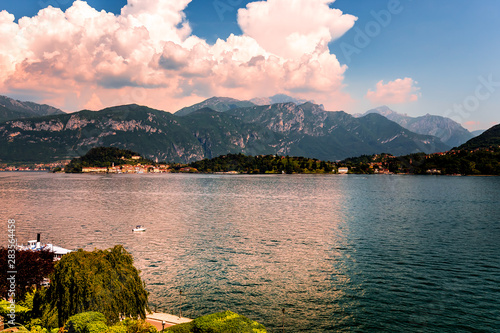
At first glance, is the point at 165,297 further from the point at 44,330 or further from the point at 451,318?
the point at 451,318

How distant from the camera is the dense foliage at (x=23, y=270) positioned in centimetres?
3281

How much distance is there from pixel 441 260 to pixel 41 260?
59623 mm

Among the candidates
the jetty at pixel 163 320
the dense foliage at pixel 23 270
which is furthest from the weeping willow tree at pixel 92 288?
the dense foliage at pixel 23 270

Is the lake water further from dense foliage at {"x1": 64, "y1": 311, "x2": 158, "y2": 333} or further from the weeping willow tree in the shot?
dense foliage at {"x1": 64, "y1": 311, "x2": 158, "y2": 333}

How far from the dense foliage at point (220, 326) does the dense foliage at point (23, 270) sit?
67.3 ft

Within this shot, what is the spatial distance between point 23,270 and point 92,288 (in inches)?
544

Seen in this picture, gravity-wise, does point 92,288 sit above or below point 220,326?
above

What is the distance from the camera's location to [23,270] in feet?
113

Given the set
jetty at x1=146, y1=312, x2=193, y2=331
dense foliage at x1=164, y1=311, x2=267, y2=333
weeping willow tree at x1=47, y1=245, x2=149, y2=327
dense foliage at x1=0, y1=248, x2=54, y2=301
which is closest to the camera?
dense foliage at x1=164, y1=311, x2=267, y2=333

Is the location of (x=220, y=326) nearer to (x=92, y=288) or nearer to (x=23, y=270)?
(x=92, y=288)

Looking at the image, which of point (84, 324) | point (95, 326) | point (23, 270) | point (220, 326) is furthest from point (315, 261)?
point (23, 270)

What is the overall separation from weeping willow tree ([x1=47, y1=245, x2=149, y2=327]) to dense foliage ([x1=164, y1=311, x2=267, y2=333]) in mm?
6368

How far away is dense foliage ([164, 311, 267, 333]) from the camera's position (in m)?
23.8

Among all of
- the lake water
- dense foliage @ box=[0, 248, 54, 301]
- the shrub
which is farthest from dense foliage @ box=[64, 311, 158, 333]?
dense foliage @ box=[0, 248, 54, 301]
